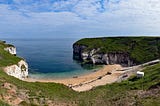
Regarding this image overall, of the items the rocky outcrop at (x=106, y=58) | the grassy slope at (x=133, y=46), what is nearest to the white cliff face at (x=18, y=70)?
the rocky outcrop at (x=106, y=58)

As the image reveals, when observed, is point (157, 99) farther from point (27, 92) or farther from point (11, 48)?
point (11, 48)

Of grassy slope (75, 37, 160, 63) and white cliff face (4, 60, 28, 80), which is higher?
grassy slope (75, 37, 160, 63)

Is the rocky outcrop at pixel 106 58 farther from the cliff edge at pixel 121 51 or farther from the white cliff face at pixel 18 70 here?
the white cliff face at pixel 18 70

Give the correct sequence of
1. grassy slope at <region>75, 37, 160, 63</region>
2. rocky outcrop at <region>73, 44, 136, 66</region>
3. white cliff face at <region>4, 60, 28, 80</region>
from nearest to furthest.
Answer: white cliff face at <region>4, 60, 28, 80</region> < grassy slope at <region>75, 37, 160, 63</region> < rocky outcrop at <region>73, 44, 136, 66</region>

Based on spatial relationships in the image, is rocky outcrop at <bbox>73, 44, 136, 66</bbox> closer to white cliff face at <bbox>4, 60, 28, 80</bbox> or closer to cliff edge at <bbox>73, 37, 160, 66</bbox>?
cliff edge at <bbox>73, 37, 160, 66</bbox>

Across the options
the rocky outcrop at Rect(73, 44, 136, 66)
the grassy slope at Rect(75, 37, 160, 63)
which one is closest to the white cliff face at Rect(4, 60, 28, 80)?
the rocky outcrop at Rect(73, 44, 136, 66)

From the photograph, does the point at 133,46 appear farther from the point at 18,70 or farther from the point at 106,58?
the point at 18,70

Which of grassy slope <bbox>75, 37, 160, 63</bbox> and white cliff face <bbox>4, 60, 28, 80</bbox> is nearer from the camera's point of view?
white cliff face <bbox>4, 60, 28, 80</bbox>
